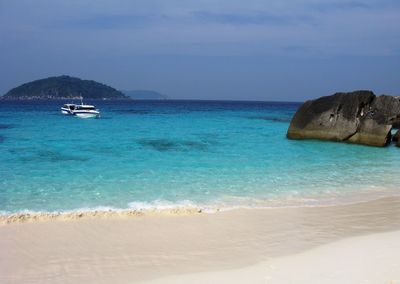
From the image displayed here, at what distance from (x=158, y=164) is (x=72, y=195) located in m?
4.95

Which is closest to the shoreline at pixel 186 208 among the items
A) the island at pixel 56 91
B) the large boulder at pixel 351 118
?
the large boulder at pixel 351 118

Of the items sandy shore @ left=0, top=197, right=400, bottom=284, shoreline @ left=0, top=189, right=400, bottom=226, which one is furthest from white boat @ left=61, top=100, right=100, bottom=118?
sandy shore @ left=0, top=197, right=400, bottom=284

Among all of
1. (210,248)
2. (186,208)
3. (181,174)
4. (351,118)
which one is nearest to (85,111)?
(351,118)

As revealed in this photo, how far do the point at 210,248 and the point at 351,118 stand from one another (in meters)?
18.4

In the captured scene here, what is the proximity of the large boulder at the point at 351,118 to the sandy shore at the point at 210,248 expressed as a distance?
47.7ft

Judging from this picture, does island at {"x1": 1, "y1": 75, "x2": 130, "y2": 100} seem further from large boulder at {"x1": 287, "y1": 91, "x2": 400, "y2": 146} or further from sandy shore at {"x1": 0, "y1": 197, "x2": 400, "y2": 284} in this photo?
sandy shore at {"x1": 0, "y1": 197, "x2": 400, "y2": 284}

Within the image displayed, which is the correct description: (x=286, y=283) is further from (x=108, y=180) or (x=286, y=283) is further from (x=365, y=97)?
(x=365, y=97)

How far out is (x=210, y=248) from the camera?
6.95 metres

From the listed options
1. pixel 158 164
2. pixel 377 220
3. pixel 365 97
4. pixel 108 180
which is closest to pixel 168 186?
pixel 108 180

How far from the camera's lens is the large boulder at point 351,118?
22.5m

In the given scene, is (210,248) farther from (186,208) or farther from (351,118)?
(351,118)

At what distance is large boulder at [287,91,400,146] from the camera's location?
22531mm

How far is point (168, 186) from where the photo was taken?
1191 cm

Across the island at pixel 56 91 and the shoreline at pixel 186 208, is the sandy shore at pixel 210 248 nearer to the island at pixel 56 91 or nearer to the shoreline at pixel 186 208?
the shoreline at pixel 186 208
